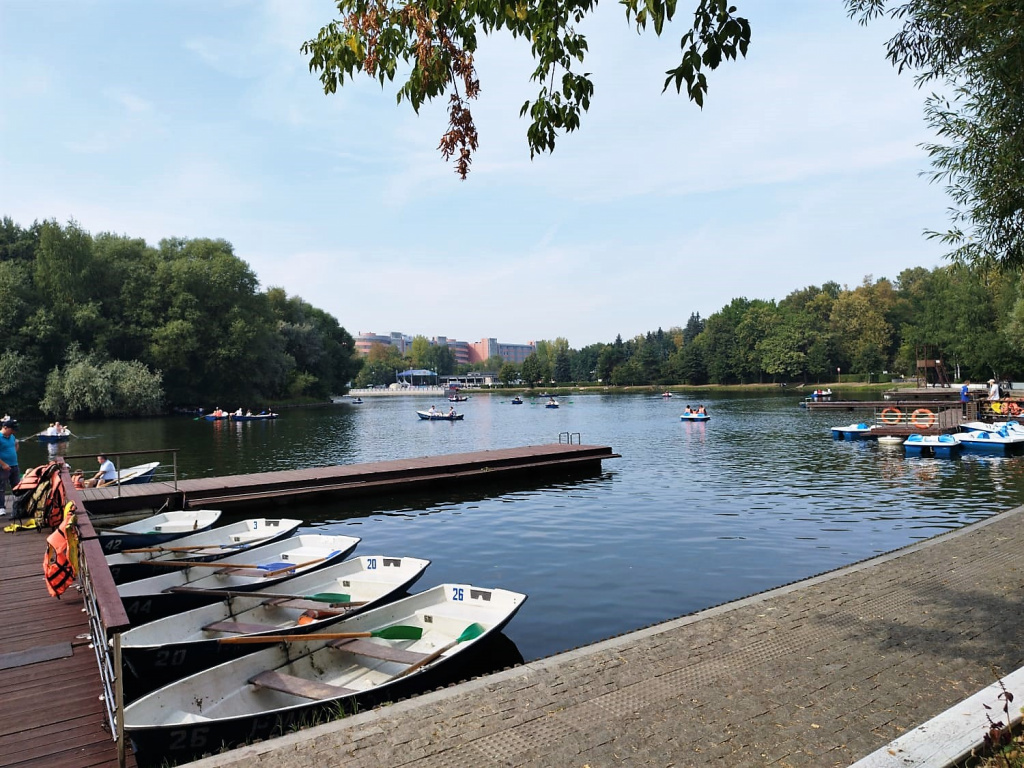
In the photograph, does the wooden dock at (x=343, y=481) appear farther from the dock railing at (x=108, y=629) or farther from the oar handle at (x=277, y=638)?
the oar handle at (x=277, y=638)

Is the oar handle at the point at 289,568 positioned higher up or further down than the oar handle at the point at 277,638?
further down

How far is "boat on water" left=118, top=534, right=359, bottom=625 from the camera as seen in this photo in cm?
923

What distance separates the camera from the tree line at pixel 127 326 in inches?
2299

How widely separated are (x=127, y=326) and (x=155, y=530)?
62.3 metres

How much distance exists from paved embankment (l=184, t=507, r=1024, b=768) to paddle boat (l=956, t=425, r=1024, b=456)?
2489cm

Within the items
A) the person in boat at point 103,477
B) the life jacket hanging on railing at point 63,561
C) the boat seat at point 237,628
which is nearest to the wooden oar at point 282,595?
the boat seat at point 237,628

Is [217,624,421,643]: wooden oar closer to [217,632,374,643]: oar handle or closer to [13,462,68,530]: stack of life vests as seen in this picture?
[217,632,374,643]: oar handle

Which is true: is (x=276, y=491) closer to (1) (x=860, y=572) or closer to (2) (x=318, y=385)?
(1) (x=860, y=572)

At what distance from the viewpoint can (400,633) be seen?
7.88 m

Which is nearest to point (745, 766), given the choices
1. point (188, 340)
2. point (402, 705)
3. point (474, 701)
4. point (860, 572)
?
point (474, 701)

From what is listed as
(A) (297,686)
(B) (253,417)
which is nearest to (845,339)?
(B) (253,417)

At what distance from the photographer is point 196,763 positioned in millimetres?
4613

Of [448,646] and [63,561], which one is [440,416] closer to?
[63,561]

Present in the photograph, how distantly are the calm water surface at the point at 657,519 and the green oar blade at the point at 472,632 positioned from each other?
4.78ft
